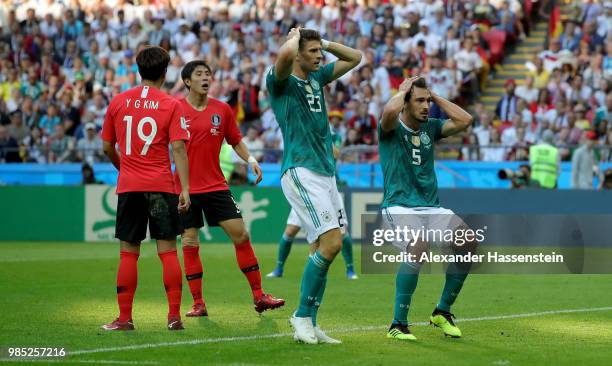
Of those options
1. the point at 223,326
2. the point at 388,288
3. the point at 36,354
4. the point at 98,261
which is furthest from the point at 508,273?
the point at 36,354

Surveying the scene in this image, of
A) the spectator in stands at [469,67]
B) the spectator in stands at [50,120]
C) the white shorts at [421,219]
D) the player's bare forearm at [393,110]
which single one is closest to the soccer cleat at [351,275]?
the white shorts at [421,219]

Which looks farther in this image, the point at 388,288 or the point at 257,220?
the point at 257,220

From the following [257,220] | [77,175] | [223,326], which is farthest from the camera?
[77,175]

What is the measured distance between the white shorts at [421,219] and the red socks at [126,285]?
2.23 metres

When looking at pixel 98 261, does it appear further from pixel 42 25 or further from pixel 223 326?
pixel 42 25

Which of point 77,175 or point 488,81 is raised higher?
point 488,81

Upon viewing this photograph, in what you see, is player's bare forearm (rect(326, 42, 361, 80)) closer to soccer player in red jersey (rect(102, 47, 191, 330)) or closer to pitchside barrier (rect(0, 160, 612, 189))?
soccer player in red jersey (rect(102, 47, 191, 330))

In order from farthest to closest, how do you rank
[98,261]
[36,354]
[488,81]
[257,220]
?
1. [488,81]
2. [257,220]
3. [98,261]
4. [36,354]

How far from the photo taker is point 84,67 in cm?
3075

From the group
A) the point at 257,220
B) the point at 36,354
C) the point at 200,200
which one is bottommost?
the point at 257,220

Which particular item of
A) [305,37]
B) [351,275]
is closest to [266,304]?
[305,37]

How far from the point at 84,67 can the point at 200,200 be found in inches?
791

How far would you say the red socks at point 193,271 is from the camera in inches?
449

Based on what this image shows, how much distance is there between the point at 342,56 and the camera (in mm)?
9688
